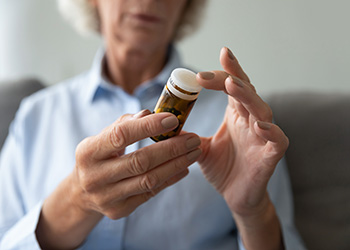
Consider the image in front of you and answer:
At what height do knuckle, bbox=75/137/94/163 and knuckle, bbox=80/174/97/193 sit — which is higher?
knuckle, bbox=75/137/94/163

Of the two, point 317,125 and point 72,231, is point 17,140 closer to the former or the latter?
point 72,231

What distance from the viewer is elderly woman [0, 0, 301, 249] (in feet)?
1.68

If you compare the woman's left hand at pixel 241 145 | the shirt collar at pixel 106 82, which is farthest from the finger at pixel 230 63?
the shirt collar at pixel 106 82

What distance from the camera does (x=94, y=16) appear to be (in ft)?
3.64

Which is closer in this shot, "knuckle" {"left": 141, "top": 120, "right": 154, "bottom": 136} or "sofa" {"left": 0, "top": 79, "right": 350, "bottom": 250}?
"knuckle" {"left": 141, "top": 120, "right": 154, "bottom": 136}

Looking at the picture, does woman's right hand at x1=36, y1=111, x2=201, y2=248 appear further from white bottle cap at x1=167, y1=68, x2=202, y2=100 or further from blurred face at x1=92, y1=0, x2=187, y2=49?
blurred face at x1=92, y1=0, x2=187, y2=49

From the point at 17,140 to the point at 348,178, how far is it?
0.88m

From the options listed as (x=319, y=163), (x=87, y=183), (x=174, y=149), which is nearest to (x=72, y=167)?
(x=87, y=183)

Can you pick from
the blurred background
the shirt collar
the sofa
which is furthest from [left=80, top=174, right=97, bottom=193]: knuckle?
the blurred background

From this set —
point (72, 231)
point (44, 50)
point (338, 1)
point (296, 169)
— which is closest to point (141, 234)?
point (72, 231)

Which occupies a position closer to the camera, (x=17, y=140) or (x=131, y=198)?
(x=131, y=198)

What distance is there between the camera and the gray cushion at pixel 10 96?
1.10 m

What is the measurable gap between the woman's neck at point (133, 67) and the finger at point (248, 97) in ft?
1.69

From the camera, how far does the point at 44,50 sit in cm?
171
